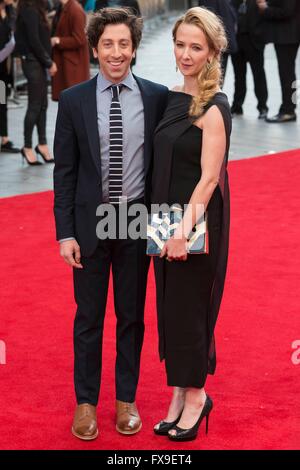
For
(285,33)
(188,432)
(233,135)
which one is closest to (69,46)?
(233,135)

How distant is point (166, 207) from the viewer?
3865 mm

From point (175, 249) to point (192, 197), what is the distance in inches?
8.1

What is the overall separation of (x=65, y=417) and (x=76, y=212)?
36.6 inches

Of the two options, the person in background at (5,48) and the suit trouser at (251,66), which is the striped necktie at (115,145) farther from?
the suit trouser at (251,66)

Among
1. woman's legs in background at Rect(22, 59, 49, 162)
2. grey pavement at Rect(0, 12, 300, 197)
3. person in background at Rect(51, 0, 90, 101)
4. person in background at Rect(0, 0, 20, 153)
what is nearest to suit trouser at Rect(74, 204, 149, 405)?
grey pavement at Rect(0, 12, 300, 197)

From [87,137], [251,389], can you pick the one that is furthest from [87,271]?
[251,389]

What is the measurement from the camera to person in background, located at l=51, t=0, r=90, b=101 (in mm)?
9711

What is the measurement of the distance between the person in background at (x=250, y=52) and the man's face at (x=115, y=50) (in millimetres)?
7939

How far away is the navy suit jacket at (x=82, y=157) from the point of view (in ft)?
12.7

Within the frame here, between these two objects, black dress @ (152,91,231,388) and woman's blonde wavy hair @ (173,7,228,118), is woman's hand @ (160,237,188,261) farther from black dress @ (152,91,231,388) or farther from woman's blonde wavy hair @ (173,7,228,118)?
woman's blonde wavy hair @ (173,7,228,118)

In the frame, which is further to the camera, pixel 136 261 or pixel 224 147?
pixel 136 261

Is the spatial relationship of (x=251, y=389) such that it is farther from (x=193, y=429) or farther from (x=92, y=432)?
(x=92, y=432)

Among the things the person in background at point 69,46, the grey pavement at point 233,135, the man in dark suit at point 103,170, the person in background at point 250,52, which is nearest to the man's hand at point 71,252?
the man in dark suit at point 103,170

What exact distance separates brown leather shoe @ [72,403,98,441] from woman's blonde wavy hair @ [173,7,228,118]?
4.26 ft
